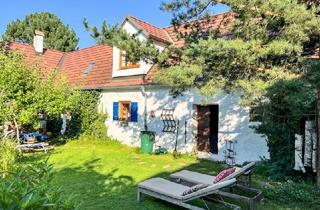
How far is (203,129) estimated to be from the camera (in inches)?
562

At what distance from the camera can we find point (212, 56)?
751 cm

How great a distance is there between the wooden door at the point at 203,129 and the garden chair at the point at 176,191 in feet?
23.7

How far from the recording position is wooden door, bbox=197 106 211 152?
14203mm

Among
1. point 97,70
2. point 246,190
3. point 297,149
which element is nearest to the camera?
point 246,190

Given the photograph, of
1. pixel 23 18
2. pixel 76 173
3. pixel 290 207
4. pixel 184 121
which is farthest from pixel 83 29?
pixel 23 18

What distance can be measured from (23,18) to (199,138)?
1418 inches

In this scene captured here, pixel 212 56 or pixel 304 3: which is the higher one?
pixel 304 3

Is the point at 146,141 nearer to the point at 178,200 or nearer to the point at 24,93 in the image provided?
the point at 24,93

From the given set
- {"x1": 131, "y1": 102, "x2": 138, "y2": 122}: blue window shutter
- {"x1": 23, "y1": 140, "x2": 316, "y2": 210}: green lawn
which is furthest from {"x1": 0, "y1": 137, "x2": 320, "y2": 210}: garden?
{"x1": 131, "y1": 102, "x2": 138, "y2": 122}: blue window shutter

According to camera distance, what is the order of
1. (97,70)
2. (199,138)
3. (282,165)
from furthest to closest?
(97,70)
(199,138)
(282,165)

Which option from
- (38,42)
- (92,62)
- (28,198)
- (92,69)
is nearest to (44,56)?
(38,42)

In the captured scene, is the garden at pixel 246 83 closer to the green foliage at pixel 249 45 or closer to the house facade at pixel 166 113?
the green foliage at pixel 249 45

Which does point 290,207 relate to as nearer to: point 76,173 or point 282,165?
point 282,165

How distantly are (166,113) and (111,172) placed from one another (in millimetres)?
5704
